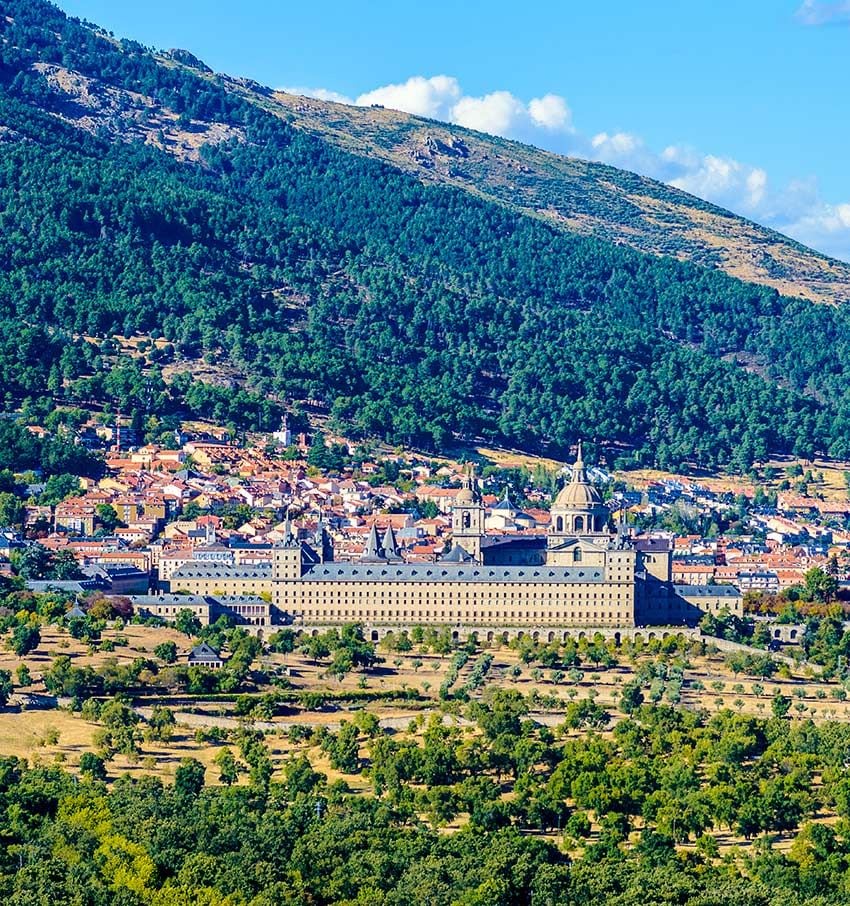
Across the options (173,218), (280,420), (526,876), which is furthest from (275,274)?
(526,876)

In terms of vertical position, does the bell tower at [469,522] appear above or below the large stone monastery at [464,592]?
above

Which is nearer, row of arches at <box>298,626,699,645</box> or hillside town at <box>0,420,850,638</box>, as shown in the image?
Result: row of arches at <box>298,626,699,645</box>

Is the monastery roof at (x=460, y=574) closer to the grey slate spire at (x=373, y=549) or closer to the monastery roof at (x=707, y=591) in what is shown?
the grey slate spire at (x=373, y=549)

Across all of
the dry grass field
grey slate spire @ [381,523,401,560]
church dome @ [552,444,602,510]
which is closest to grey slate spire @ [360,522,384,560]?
grey slate spire @ [381,523,401,560]

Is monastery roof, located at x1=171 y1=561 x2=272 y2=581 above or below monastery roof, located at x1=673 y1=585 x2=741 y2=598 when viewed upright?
above

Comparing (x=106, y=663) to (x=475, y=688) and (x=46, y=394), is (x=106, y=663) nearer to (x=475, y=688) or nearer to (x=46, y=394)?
(x=475, y=688)

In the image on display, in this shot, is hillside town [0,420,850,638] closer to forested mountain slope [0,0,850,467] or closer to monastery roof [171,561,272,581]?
monastery roof [171,561,272,581]

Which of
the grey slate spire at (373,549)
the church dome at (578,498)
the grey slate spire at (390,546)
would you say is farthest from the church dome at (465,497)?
the grey slate spire at (373,549)

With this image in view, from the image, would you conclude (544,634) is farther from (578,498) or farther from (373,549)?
(373,549)
